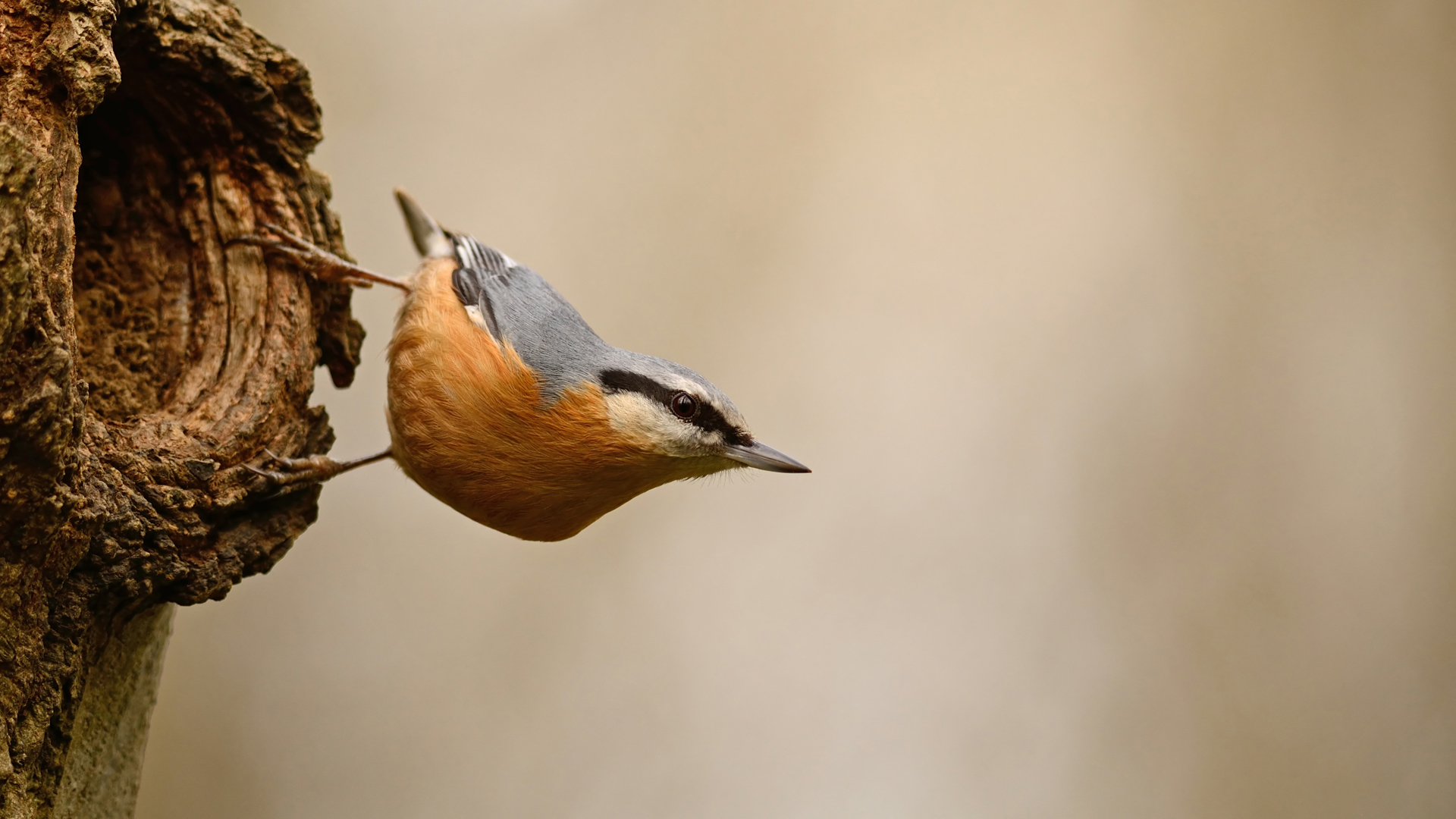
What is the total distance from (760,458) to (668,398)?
8.7 inches

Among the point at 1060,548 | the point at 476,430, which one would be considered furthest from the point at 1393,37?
the point at 476,430

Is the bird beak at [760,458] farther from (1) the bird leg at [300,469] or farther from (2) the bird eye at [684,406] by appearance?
(1) the bird leg at [300,469]

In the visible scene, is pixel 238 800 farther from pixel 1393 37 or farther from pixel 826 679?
pixel 1393 37

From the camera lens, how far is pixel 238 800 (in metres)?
2.88

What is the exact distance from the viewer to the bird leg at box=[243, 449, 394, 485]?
1.69 metres

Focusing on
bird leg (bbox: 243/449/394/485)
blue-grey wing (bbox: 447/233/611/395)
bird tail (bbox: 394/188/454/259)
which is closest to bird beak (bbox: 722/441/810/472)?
blue-grey wing (bbox: 447/233/611/395)

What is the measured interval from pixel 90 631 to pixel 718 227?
2.39 metres

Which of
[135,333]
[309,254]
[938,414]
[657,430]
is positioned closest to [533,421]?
[657,430]

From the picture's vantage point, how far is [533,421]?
1812 millimetres

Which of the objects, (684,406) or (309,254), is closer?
(684,406)

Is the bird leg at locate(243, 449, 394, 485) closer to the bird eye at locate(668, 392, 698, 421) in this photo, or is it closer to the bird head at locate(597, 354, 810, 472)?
the bird head at locate(597, 354, 810, 472)

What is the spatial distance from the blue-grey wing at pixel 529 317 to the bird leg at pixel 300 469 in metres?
0.42

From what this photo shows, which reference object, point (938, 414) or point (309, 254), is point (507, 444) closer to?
point (309, 254)

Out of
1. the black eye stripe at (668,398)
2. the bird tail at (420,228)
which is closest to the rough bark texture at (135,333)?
the bird tail at (420,228)
